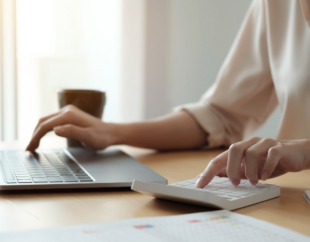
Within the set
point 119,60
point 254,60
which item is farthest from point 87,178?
point 119,60

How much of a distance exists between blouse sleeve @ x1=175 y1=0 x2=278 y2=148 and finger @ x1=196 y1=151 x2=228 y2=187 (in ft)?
1.53

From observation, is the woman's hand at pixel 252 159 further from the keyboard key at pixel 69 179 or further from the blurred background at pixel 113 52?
the blurred background at pixel 113 52

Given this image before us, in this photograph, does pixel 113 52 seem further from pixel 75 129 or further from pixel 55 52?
pixel 75 129

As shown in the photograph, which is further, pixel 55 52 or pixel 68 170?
pixel 55 52

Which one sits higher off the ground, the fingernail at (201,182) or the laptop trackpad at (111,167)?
the fingernail at (201,182)

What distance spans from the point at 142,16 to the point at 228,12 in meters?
0.74

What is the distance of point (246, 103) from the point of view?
101 centimetres

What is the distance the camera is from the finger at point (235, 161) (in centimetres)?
46

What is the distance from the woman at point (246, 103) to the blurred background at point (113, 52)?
24.0 inches

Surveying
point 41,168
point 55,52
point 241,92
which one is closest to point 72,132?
point 41,168

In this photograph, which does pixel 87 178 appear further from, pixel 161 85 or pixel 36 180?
pixel 161 85

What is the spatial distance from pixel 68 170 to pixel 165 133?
38 cm

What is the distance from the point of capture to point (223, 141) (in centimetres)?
97

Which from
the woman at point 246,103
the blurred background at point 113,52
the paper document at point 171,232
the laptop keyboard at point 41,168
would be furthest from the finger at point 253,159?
the blurred background at point 113,52
